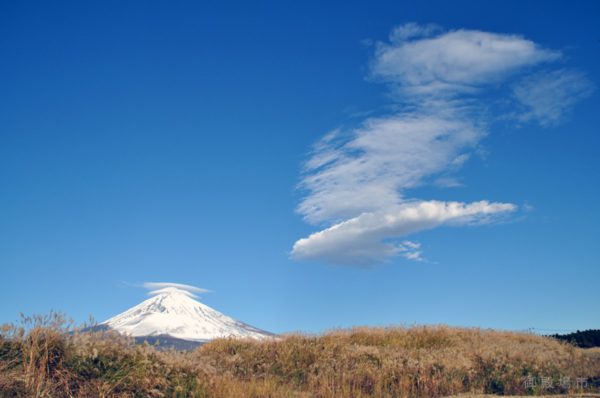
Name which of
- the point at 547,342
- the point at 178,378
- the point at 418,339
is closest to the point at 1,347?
the point at 178,378

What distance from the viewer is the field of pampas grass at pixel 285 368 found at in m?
9.29

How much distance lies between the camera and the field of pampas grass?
9.29 m

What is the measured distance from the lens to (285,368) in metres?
14.7

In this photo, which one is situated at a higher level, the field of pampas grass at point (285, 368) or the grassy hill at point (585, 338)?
the grassy hill at point (585, 338)
